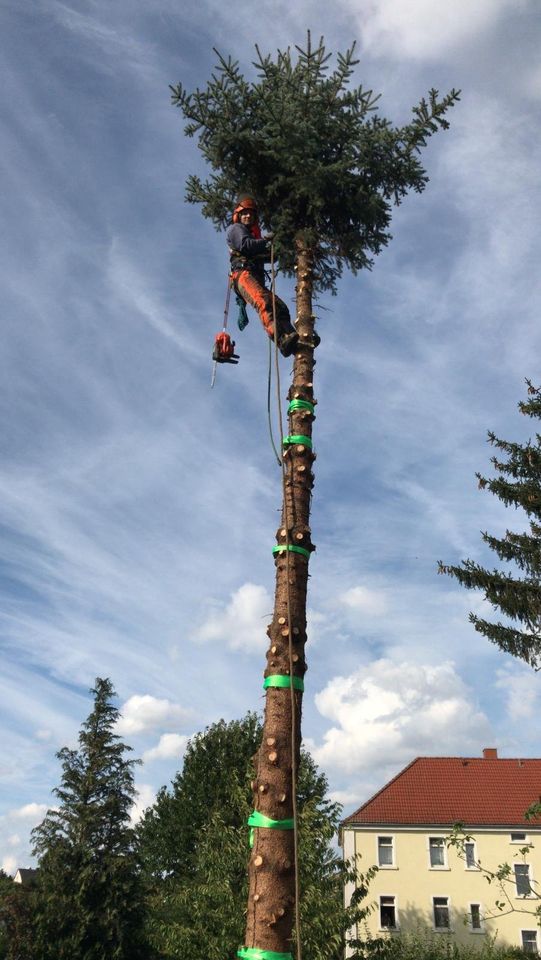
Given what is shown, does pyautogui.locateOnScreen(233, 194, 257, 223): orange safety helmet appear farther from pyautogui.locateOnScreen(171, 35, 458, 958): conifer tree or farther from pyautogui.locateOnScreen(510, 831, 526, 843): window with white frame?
pyautogui.locateOnScreen(510, 831, 526, 843): window with white frame

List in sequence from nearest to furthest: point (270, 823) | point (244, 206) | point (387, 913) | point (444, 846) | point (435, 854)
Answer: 1. point (270, 823)
2. point (244, 206)
3. point (387, 913)
4. point (444, 846)
5. point (435, 854)

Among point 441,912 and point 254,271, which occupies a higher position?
point 254,271

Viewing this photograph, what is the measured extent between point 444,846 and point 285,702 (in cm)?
3225

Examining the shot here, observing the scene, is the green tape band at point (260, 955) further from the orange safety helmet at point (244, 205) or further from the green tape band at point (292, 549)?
the orange safety helmet at point (244, 205)

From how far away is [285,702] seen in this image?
15.9 ft

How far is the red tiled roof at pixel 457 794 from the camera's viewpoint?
33938 millimetres

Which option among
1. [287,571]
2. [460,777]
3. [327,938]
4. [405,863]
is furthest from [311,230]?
[460,777]

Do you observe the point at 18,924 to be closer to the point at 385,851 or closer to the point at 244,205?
the point at 385,851

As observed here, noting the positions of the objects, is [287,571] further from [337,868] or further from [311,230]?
[337,868]

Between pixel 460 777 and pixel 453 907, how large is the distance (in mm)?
6597

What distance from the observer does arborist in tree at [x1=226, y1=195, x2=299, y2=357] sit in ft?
20.9

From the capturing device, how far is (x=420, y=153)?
7.70 m

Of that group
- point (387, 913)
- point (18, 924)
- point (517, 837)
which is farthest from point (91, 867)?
point (517, 837)

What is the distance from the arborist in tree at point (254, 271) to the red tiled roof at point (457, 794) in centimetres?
3230
